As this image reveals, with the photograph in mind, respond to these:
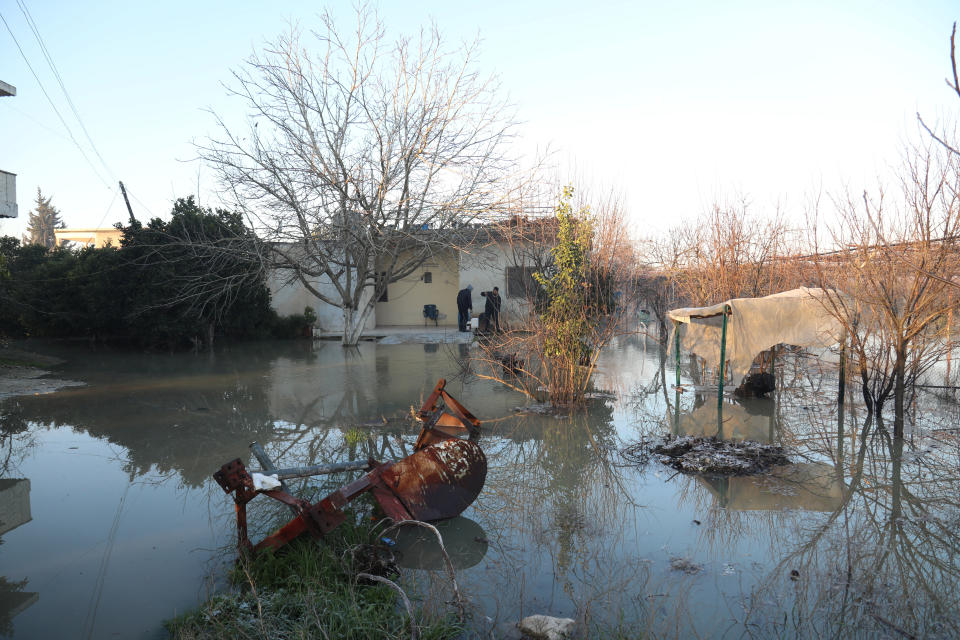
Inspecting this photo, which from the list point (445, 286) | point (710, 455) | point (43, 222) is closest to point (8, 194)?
point (445, 286)

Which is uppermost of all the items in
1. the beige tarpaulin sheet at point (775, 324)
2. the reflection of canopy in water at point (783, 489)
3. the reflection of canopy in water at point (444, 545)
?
the beige tarpaulin sheet at point (775, 324)

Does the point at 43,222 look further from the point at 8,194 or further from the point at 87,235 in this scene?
the point at 8,194

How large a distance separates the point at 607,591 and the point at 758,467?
10.0ft

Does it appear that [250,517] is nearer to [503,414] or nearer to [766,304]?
[503,414]

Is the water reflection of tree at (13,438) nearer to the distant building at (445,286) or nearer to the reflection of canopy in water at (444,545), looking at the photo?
the reflection of canopy in water at (444,545)

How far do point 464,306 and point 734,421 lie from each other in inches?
518

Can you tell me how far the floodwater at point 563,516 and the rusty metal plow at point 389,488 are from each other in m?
0.27

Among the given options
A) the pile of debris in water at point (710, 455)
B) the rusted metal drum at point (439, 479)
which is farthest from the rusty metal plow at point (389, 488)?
the pile of debris in water at point (710, 455)

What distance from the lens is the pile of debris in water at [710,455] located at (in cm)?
586

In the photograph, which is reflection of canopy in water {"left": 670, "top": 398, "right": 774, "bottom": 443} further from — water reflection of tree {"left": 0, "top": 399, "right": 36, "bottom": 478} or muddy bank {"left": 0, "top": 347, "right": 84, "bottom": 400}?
muddy bank {"left": 0, "top": 347, "right": 84, "bottom": 400}

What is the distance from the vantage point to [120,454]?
679cm

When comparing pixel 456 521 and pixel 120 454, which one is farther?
pixel 120 454

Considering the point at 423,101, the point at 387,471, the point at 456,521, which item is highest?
the point at 423,101

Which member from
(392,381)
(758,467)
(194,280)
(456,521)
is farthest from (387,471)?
(194,280)
